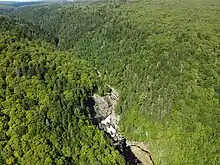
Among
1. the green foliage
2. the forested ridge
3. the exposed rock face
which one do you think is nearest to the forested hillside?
the green foliage

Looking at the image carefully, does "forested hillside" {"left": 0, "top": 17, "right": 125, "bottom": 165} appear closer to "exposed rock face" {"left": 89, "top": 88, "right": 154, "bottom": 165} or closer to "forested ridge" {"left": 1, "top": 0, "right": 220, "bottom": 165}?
"exposed rock face" {"left": 89, "top": 88, "right": 154, "bottom": 165}

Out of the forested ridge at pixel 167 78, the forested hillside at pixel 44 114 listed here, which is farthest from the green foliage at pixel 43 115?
the forested ridge at pixel 167 78

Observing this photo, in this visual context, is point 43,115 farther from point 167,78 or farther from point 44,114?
point 167,78

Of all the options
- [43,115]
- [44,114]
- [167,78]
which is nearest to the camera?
[43,115]

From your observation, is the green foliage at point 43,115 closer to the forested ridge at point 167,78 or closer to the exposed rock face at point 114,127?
the exposed rock face at point 114,127

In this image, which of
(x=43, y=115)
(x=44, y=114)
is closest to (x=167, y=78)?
(x=44, y=114)

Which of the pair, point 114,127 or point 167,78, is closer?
point 167,78
